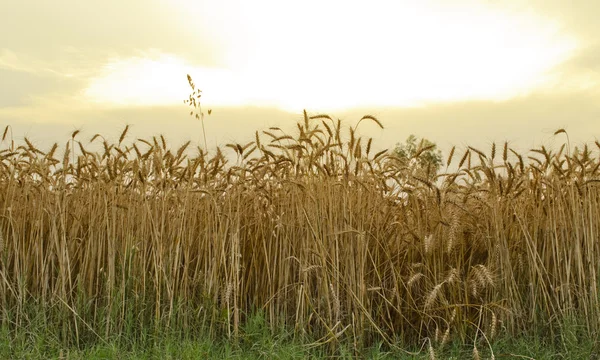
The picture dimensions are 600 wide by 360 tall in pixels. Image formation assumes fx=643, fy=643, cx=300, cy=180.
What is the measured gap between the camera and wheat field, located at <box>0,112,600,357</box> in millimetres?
4230

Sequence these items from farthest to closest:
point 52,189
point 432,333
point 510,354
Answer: point 52,189 < point 432,333 < point 510,354

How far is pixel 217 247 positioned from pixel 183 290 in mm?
383

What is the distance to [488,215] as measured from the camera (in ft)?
15.1

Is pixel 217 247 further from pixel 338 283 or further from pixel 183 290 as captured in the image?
pixel 338 283

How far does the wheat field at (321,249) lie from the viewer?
423 centimetres

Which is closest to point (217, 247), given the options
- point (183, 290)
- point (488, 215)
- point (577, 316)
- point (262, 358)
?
point (183, 290)

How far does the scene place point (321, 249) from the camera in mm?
4012

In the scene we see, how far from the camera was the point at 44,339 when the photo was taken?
452 cm

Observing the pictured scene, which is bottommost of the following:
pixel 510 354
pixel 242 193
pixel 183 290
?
pixel 510 354

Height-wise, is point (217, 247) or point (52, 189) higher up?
point (52, 189)

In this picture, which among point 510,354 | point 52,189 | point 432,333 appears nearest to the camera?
point 510,354

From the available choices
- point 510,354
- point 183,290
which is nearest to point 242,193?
point 183,290

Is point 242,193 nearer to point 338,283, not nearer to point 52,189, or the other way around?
point 338,283

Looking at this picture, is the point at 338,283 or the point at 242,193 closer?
the point at 338,283
